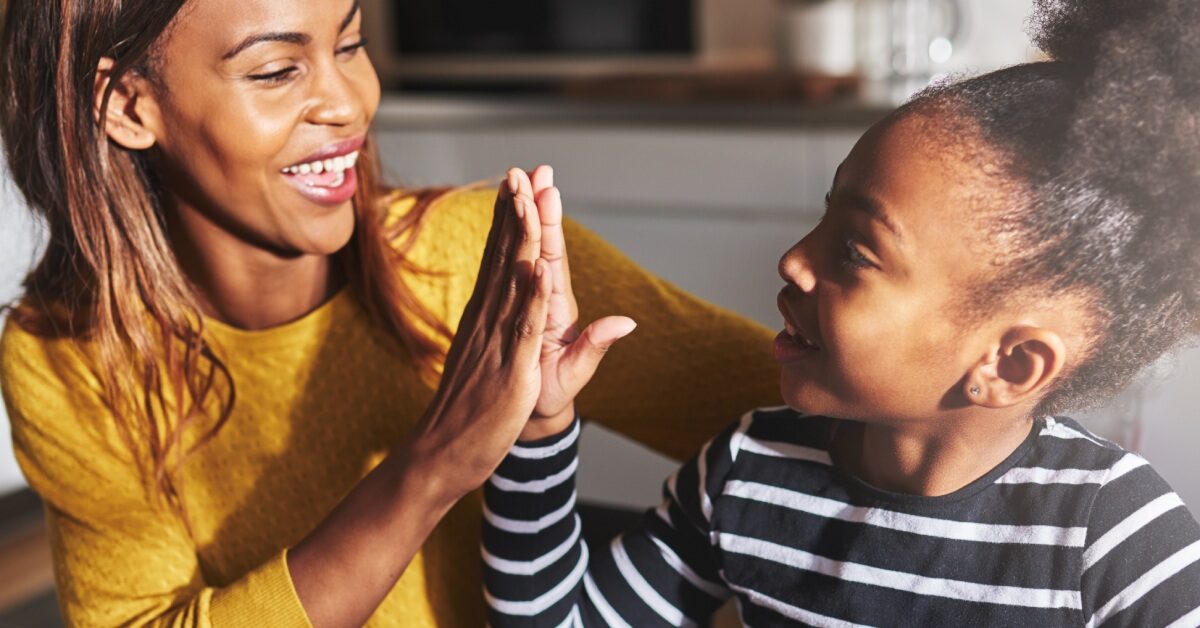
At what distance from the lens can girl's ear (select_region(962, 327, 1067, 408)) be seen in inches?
19.2

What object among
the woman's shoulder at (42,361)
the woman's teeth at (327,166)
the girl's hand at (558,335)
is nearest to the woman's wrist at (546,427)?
the girl's hand at (558,335)

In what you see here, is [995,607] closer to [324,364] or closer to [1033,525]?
[1033,525]

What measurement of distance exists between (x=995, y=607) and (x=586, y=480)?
332mm

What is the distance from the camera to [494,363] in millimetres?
615

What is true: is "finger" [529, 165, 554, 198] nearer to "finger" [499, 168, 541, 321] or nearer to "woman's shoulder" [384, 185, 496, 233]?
"finger" [499, 168, 541, 321]

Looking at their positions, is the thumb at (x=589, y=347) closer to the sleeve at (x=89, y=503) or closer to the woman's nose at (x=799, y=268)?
the woman's nose at (x=799, y=268)

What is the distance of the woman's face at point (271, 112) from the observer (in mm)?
709

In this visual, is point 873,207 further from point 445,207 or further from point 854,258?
point 445,207

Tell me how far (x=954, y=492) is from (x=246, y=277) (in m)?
0.50

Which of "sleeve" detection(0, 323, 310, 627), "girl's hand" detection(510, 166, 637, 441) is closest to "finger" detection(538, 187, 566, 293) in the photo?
"girl's hand" detection(510, 166, 637, 441)

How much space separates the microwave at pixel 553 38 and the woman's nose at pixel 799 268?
195cm

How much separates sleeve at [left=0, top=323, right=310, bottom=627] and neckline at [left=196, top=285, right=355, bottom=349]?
9 cm

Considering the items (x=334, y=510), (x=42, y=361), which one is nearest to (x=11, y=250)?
(x=42, y=361)

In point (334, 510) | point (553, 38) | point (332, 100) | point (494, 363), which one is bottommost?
point (553, 38)
